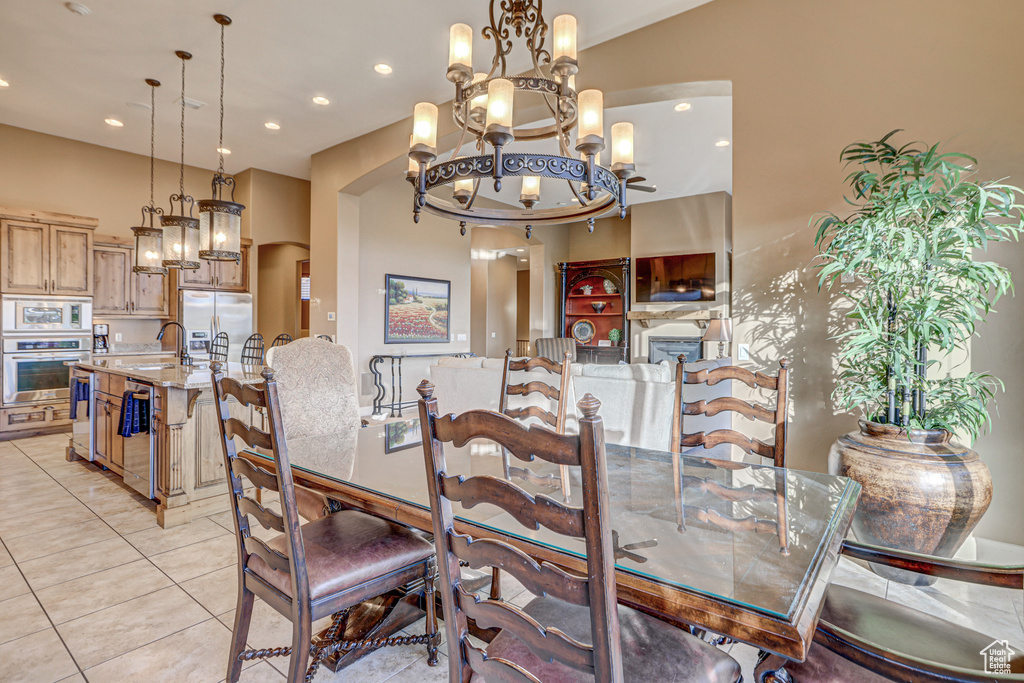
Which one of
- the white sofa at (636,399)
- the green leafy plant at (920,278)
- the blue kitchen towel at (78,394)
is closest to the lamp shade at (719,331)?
the white sofa at (636,399)

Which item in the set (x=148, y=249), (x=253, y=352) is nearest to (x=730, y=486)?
(x=148, y=249)

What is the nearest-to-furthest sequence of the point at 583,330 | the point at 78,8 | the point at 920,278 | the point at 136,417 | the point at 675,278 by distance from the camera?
the point at 920,278 < the point at 136,417 < the point at 78,8 < the point at 675,278 < the point at 583,330

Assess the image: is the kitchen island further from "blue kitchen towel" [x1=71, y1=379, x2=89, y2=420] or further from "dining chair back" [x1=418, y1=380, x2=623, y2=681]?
"dining chair back" [x1=418, y1=380, x2=623, y2=681]

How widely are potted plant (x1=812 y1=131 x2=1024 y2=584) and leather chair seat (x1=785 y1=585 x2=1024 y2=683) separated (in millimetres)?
1107

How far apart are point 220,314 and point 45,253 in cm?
185

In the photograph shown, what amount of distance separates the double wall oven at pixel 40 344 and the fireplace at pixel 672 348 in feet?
24.5

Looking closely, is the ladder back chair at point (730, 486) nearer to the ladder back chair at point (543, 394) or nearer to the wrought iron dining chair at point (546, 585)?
the wrought iron dining chair at point (546, 585)

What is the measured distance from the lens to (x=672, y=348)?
7852 mm

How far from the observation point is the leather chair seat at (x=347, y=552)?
146 centimetres

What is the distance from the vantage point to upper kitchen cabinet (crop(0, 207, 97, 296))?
5.12m

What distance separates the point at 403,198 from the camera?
6.89 meters

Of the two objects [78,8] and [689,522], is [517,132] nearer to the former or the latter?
[689,522]

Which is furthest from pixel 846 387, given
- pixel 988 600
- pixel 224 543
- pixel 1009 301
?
pixel 224 543

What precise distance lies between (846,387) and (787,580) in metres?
1.88
